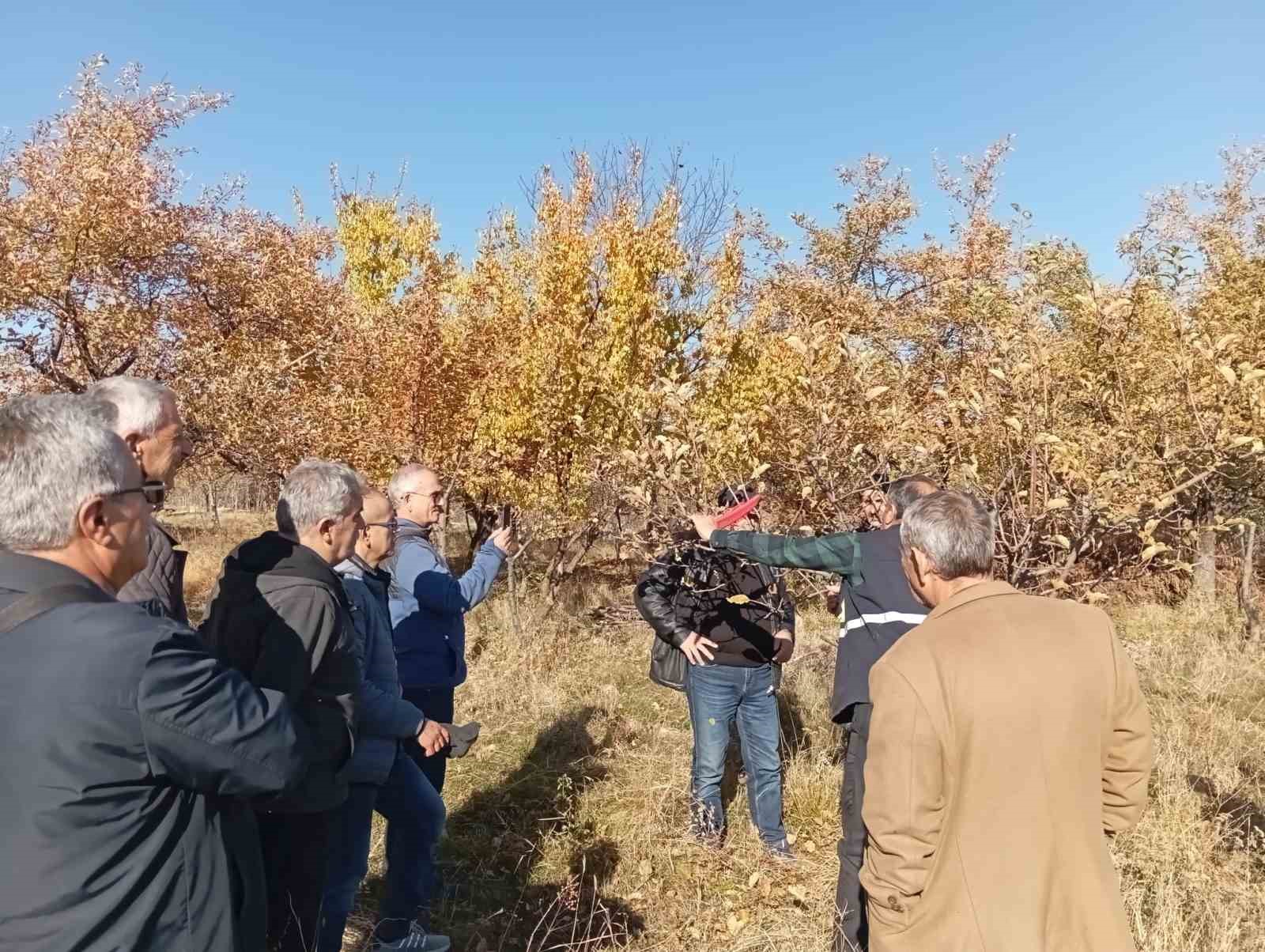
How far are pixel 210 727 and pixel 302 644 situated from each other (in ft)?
2.40

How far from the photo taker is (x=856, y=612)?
3.18 meters

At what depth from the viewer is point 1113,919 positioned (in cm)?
172

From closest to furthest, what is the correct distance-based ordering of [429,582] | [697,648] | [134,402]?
[134,402]
[429,582]
[697,648]

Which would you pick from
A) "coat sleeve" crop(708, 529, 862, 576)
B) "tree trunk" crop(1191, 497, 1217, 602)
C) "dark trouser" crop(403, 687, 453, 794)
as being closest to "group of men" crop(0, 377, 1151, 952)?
"coat sleeve" crop(708, 529, 862, 576)

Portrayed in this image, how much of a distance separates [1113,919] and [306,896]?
2222 millimetres

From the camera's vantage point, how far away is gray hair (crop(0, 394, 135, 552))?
1.35 m

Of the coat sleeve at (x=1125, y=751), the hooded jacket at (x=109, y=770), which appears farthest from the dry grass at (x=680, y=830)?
the hooded jacket at (x=109, y=770)

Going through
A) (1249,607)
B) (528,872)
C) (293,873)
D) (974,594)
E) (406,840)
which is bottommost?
(528,872)

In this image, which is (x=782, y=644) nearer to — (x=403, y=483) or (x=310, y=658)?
(x=403, y=483)

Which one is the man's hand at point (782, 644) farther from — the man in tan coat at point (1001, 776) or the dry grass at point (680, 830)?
the man in tan coat at point (1001, 776)

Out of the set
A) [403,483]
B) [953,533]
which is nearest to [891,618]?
[953,533]

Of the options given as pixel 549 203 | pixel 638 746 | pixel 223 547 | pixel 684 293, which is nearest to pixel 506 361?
pixel 549 203

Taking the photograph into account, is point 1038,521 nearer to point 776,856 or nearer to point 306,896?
point 776,856

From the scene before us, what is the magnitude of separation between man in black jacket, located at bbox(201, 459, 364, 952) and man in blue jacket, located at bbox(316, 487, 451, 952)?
17 centimetres
